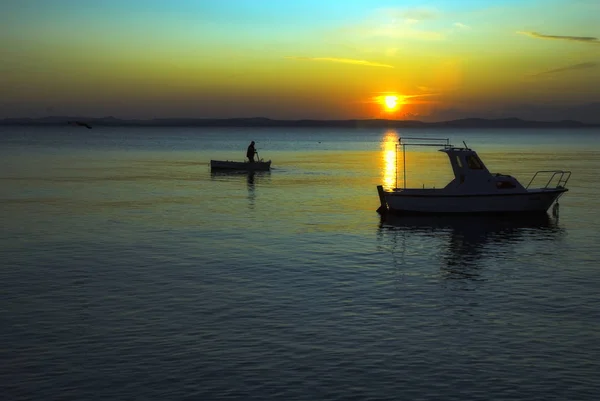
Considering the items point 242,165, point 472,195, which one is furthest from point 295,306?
point 242,165

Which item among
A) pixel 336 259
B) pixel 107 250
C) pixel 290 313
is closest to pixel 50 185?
pixel 107 250

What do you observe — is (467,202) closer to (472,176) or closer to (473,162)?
(472,176)

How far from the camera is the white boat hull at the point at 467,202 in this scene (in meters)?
45.3

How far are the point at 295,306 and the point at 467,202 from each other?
81.0 ft

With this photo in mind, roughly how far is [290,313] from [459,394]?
7485mm

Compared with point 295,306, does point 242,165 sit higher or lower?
higher

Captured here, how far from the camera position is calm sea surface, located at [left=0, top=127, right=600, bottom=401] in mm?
16703

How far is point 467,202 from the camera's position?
45.4m

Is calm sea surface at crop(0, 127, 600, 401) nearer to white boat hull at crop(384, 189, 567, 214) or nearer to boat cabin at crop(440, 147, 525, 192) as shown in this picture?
white boat hull at crop(384, 189, 567, 214)

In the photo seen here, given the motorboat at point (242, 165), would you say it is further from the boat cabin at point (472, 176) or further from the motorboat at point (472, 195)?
the boat cabin at point (472, 176)

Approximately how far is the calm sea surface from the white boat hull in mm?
1055

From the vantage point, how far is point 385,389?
640 inches

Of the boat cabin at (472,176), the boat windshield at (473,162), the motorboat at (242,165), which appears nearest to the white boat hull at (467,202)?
the boat cabin at (472,176)

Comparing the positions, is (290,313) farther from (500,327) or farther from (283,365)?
(500,327)
